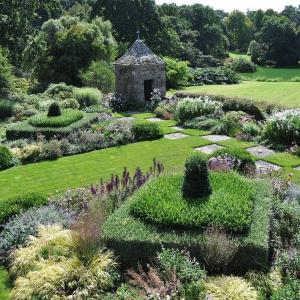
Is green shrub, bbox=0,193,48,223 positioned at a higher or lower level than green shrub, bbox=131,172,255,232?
lower

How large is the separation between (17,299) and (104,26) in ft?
105

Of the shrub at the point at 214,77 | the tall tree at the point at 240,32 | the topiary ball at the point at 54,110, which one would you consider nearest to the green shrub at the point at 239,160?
the topiary ball at the point at 54,110

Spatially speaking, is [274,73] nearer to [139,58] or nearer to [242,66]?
[242,66]

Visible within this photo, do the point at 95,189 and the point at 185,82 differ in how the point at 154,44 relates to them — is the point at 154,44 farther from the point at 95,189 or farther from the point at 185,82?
the point at 95,189

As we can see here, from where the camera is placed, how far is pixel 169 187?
9.23 meters

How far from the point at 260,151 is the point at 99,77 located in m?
17.6

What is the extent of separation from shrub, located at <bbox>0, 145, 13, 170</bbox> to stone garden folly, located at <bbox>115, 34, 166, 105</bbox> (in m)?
12.3

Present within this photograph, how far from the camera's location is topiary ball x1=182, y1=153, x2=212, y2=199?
860cm

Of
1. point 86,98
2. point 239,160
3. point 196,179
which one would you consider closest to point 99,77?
point 86,98

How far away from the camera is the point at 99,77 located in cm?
3117

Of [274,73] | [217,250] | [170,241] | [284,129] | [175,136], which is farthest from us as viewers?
[274,73]

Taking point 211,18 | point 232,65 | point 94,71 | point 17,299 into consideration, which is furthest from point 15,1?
point 211,18

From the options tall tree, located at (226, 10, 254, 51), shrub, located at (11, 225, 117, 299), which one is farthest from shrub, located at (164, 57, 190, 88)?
tall tree, located at (226, 10, 254, 51)

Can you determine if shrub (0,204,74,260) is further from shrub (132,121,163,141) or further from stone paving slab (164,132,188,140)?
stone paving slab (164,132,188,140)
